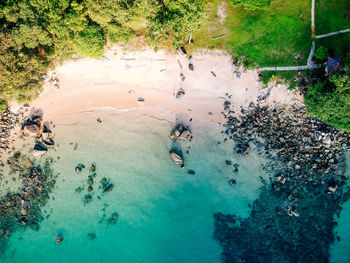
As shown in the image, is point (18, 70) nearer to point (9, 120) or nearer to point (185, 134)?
point (9, 120)

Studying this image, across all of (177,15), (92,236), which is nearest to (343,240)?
(92,236)

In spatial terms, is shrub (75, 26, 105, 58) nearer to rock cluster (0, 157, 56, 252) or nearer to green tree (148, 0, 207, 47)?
green tree (148, 0, 207, 47)

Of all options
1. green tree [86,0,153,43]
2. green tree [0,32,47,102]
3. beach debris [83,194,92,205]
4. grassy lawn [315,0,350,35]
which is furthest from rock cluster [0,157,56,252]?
grassy lawn [315,0,350,35]

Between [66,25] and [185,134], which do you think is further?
[185,134]

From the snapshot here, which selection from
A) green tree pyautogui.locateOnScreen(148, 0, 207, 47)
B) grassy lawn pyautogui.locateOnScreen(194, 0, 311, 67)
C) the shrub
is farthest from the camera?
grassy lawn pyautogui.locateOnScreen(194, 0, 311, 67)

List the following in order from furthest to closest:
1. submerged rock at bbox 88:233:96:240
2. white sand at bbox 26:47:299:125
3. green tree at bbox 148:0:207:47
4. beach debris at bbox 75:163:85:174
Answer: submerged rock at bbox 88:233:96:240
beach debris at bbox 75:163:85:174
white sand at bbox 26:47:299:125
green tree at bbox 148:0:207:47

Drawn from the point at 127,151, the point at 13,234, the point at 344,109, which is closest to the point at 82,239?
the point at 13,234

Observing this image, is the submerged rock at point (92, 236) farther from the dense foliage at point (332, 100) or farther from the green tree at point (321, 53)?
the green tree at point (321, 53)
